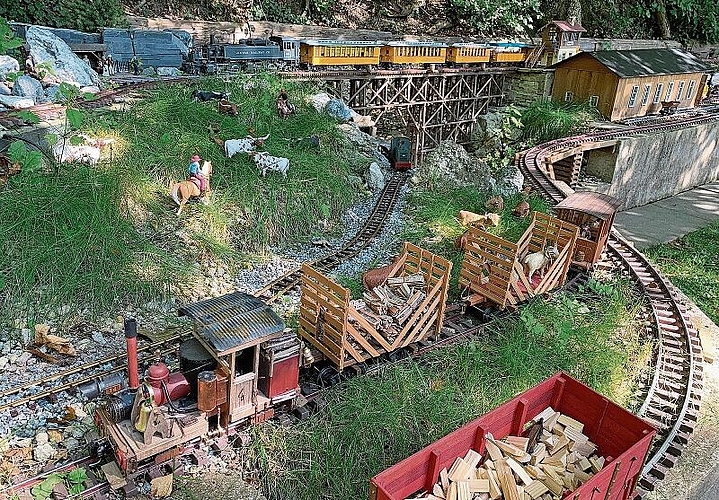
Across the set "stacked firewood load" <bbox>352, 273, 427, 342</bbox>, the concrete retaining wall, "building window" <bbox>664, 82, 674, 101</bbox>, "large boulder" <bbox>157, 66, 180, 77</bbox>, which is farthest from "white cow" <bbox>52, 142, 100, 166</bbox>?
"building window" <bbox>664, 82, 674, 101</bbox>

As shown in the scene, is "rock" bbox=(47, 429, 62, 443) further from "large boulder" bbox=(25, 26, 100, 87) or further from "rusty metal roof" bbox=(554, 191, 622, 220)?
"large boulder" bbox=(25, 26, 100, 87)

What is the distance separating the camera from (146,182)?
1114 cm

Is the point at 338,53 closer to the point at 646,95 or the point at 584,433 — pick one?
the point at 646,95

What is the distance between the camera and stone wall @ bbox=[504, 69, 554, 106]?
25.5 metres

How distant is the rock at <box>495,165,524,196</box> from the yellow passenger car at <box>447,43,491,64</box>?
830 cm

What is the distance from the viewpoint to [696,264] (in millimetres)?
16266

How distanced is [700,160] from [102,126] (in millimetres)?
24775

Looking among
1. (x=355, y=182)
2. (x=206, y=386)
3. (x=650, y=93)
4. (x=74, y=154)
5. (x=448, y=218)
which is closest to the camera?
(x=206, y=386)

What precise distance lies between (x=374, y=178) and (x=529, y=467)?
428 inches

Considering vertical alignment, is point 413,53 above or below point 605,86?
above

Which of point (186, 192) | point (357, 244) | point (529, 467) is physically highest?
point (186, 192)

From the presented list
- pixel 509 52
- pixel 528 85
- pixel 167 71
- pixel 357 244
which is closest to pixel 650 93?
A: pixel 528 85

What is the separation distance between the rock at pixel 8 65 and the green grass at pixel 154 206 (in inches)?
117

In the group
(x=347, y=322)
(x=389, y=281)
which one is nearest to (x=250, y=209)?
(x=389, y=281)
